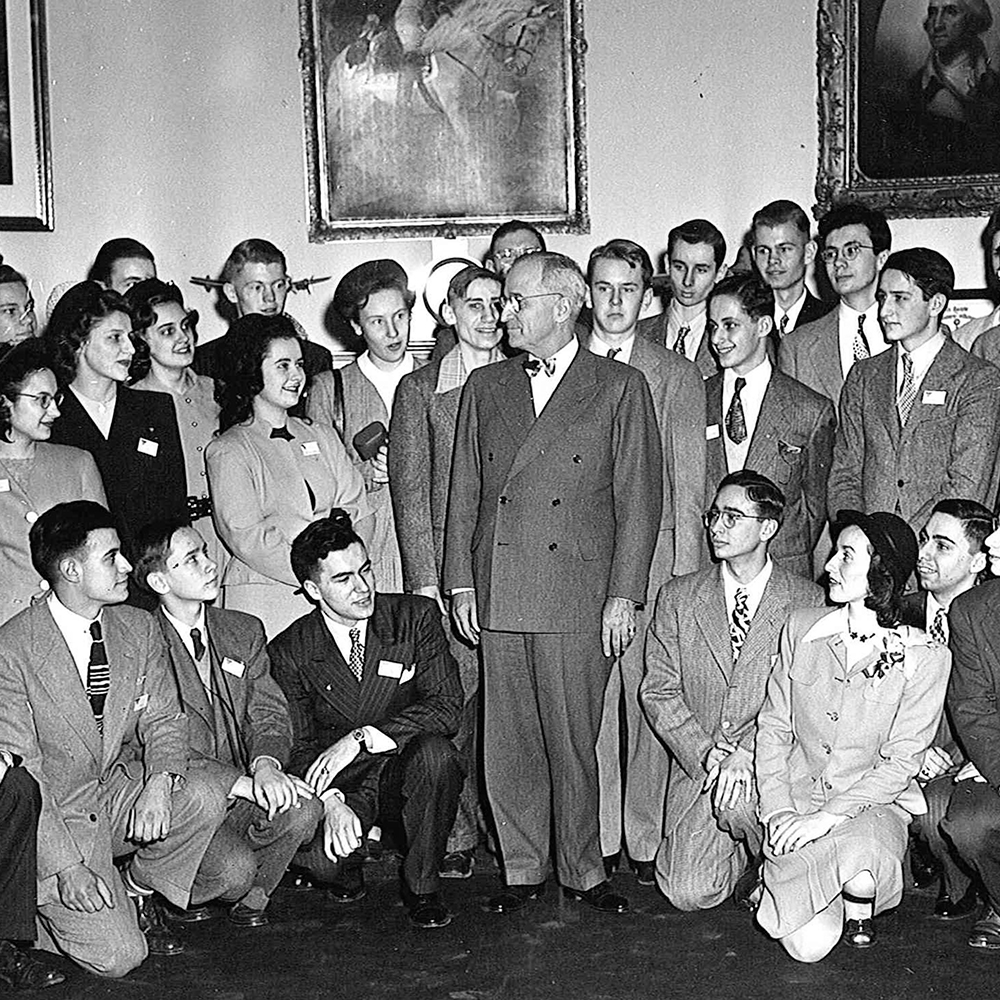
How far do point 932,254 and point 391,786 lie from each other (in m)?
2.03

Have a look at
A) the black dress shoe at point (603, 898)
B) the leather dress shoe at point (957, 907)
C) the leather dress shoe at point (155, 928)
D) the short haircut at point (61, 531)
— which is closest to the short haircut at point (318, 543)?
the short haircut at point (61, 531)

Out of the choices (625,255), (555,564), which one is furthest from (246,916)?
(625,255)

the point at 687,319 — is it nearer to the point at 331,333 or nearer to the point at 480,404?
the point at 480,404

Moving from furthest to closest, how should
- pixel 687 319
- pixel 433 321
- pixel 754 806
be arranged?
pixel 433 321
pixel 687 319
pixel 754 806

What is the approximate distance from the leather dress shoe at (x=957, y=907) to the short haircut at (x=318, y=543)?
5.70 feet

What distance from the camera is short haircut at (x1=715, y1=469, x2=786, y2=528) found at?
4.29 m

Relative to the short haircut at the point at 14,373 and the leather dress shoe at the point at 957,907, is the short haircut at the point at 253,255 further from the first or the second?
the leather dress shoe at the point at 957,907

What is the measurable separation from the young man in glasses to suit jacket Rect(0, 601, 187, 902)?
2101 mm

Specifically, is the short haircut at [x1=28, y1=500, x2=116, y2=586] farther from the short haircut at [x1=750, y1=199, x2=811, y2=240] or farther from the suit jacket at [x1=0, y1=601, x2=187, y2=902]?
the short haircut at [x1=750, y1=199, x2=811, y2=240]

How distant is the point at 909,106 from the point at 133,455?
342cm

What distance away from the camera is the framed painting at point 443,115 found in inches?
265

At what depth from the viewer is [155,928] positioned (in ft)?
13.5

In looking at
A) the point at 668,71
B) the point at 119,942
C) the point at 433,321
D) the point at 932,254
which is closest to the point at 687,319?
the point at 932,254

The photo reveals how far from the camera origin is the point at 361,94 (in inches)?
267
